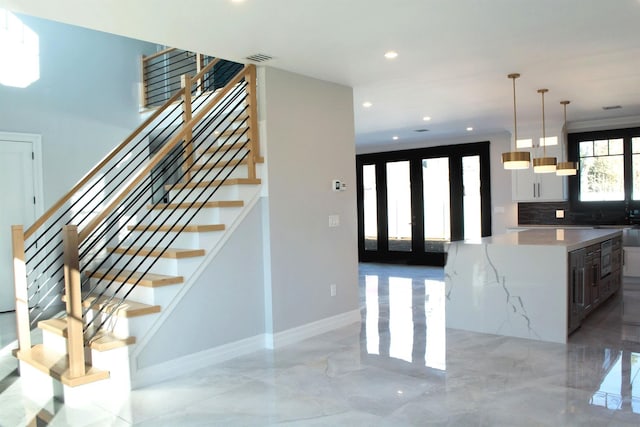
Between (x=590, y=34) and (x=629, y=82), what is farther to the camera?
(x=629, y=82)

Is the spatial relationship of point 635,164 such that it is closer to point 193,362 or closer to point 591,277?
point 591,277

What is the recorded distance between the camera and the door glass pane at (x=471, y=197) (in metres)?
10.1

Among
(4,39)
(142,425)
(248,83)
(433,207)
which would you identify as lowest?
(142,425)

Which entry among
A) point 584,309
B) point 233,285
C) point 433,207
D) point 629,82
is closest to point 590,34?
point 629,82

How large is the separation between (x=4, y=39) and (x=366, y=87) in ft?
15.7

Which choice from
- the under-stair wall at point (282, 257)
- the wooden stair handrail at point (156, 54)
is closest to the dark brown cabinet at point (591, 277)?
the under-stair wall at point (282, 257)

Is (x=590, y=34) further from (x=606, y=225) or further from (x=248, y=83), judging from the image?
(x=606, y=225)

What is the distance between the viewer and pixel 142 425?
3.17m

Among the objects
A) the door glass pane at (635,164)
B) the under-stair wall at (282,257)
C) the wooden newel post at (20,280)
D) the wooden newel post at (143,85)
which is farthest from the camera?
the door glass pane at (635,164)

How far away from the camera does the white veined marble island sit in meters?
4.79

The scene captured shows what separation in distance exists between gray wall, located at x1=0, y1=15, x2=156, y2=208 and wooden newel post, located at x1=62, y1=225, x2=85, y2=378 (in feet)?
12.7

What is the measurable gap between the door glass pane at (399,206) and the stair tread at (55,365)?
8.02 metres

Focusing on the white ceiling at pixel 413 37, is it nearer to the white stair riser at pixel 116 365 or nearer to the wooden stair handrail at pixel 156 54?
the white stair riser at pixel 116 365

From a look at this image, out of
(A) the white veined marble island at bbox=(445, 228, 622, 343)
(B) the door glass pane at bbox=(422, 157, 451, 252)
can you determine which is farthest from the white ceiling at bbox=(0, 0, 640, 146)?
(B) the door glass pane at bbox=(422, 157, 451, 252)
